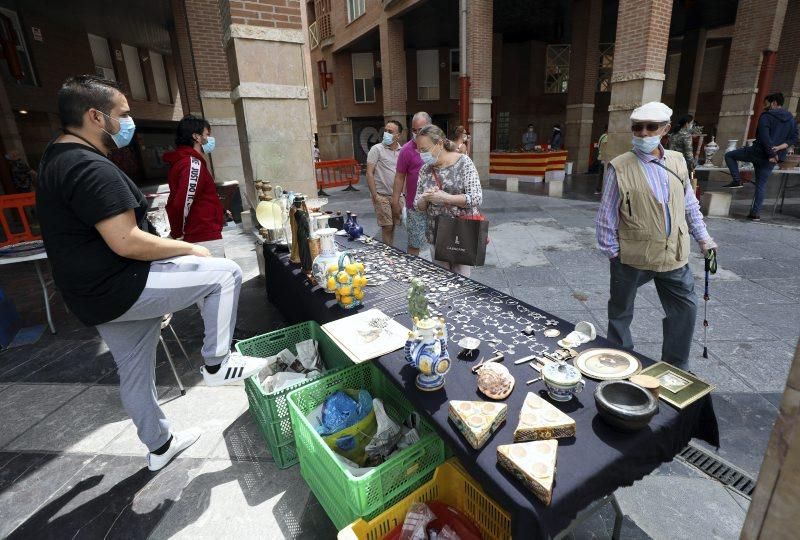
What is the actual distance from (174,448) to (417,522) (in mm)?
1812

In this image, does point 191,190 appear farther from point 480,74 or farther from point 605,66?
point 605,66

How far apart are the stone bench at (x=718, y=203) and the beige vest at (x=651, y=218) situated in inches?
284

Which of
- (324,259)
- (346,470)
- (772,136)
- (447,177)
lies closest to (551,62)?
(772,136)

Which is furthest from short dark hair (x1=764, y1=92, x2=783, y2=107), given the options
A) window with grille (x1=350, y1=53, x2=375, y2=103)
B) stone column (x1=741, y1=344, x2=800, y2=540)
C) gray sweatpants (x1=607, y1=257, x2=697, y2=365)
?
window with grille (x1=350, y1=53, x2=375, y2=103)

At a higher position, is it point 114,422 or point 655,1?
point 655,1

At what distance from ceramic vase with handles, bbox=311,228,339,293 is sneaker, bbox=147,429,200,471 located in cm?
135

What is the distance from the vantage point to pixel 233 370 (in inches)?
95.9

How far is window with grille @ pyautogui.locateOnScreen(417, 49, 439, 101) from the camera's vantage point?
76.1 feet

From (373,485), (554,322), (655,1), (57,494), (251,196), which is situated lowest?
Answer: (57,494)

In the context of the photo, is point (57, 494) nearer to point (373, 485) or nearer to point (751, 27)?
point (373, 485)

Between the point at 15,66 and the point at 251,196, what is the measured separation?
13.1 m

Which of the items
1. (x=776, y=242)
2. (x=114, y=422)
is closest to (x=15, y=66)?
(x=114, y=422)

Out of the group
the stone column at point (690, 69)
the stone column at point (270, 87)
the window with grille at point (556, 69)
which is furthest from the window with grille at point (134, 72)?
the stone column at point (690, 69)

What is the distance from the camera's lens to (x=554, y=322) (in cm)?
231
